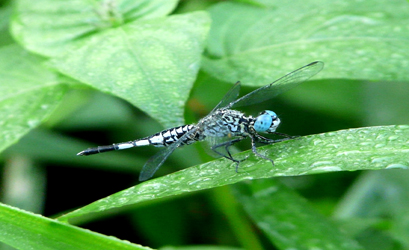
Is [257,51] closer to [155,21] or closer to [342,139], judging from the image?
[155,21]

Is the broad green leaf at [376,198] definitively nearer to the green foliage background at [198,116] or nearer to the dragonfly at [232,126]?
the green foliage background at [198,116]

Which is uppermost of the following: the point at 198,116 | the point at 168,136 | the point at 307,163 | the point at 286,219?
the point at 307,163

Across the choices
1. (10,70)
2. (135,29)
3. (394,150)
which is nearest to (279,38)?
(135,29)

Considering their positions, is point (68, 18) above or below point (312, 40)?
above

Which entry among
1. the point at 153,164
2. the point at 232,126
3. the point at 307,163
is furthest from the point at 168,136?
the point at 307,163

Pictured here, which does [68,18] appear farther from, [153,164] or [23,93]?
[153,164]

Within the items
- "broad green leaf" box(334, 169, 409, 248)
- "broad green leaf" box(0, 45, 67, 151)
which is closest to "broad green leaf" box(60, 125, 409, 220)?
"broad green leaf" box(0, 45, 67, 151)
